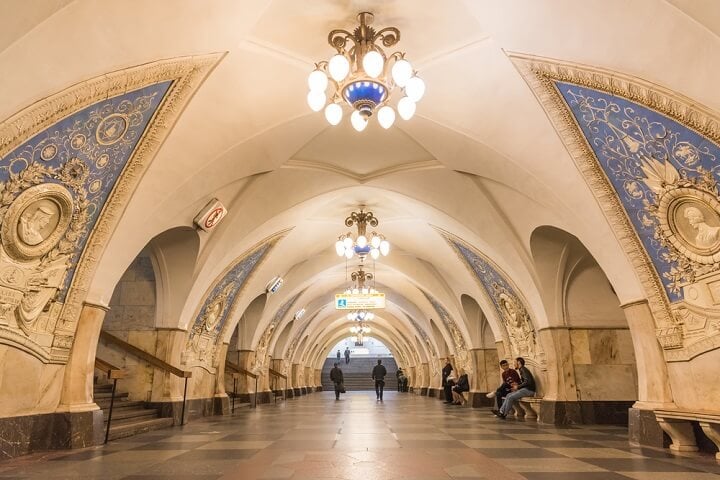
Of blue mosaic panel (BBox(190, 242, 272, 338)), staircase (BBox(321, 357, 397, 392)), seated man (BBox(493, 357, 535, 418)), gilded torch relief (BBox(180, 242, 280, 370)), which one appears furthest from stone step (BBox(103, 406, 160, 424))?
staircase (BBox(321, 357, 397, 392))

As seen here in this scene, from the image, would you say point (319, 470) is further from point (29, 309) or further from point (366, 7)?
point (366, 7)

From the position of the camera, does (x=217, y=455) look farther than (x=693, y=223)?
No

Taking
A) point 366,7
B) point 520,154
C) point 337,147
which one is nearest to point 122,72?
point 366,7

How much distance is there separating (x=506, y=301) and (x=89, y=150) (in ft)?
25.7

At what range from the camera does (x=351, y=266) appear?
50.5 feet

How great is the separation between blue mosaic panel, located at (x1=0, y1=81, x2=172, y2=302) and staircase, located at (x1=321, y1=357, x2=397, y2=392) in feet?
110

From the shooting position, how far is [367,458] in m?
4.17

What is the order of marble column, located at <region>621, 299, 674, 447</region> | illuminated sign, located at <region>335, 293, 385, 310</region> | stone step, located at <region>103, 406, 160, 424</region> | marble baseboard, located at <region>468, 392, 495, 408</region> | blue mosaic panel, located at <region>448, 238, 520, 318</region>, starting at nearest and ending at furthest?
marble column, located at <region>621, 299, 674, 447</region>
stone step, located at <region>103, 406, 160, 424</region>
blue mosaic panel, located at <region>448, 238, 520, 318</region>
marble baseboard, located at <region>468, 392, 495, 408</region>
illuminated sign, located at <region>335, 293, 385, 310</region>

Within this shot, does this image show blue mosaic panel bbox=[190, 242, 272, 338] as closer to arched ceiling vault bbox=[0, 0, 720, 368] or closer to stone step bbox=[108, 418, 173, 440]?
arched ceiling vault bbox=[0, 0, 720, 368]

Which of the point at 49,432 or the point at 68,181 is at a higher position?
the point at 68,181

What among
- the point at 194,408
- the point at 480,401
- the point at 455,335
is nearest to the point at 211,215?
the point at 194,408

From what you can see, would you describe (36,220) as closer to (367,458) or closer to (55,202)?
(55,202)

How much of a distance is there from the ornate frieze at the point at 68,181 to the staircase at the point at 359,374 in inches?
1314

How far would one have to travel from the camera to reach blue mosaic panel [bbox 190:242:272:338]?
30.9 feet
